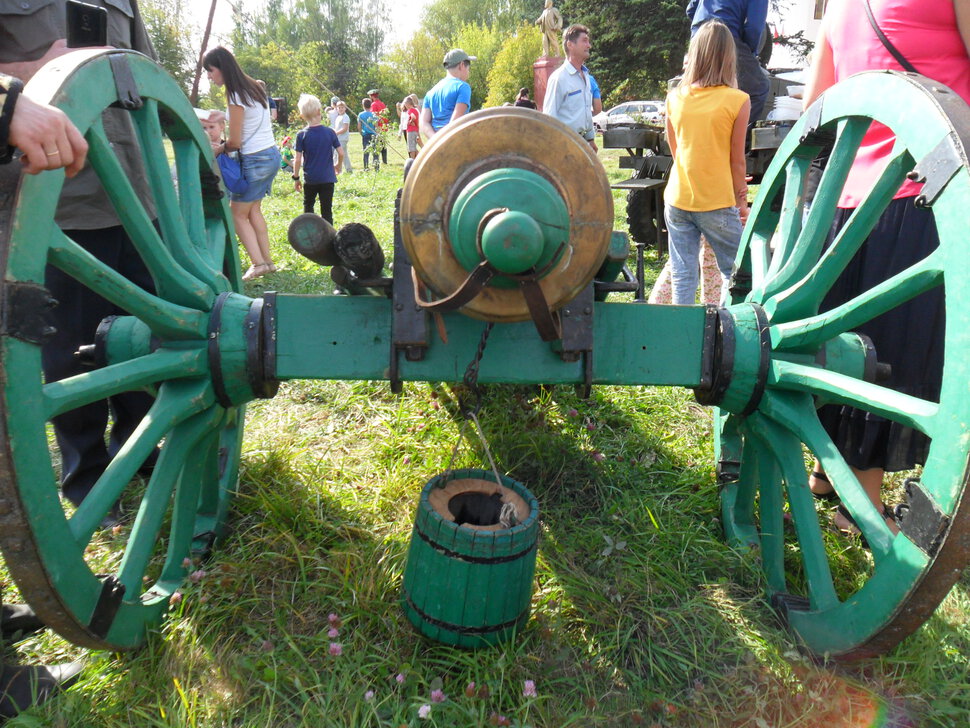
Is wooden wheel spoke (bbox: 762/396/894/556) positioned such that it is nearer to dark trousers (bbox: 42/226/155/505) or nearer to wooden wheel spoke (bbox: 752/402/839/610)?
wooden wheel spoke (bbox: 752/402/839/610)

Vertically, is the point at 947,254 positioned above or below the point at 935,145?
below

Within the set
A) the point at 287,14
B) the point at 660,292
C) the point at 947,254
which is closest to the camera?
the point at 947,254

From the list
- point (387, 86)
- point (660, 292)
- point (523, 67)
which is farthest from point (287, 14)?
point (660, 292)

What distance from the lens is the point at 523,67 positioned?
1282 inches

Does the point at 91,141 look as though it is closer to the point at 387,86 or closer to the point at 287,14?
the point at 387,86

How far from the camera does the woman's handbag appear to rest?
572cm

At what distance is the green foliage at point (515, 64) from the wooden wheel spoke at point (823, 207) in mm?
31941

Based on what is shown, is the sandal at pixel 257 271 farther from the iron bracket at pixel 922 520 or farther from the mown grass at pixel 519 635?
the iron bracket at pixel 922 520

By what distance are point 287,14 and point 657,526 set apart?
6915 centimetres

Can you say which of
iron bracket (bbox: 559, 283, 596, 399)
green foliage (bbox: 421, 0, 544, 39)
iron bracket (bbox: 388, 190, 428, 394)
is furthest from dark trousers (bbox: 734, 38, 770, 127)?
green foliage (bbox: 421, 0, 544, 39)

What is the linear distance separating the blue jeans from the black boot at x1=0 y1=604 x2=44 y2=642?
3.29 meters

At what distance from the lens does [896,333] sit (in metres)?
2.20

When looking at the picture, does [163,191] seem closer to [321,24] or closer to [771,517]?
[771,517]

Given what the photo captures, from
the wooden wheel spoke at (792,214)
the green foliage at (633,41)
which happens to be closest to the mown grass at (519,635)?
the wooden wheel spoke at (792,214)
